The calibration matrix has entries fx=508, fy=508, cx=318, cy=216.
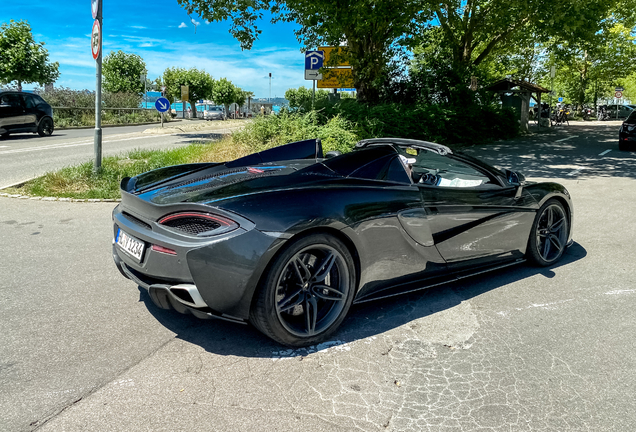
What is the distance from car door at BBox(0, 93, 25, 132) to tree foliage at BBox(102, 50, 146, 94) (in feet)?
160

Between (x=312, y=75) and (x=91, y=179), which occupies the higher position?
(x=312, y=75)

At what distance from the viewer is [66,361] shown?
2961 millimetres

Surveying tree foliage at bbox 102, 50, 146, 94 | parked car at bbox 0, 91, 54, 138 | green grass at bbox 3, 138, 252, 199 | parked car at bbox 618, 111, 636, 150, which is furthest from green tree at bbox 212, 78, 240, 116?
green grass at bbox 3, 138, 252, 199

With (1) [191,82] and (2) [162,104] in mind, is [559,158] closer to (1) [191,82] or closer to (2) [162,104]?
(2) [162,104]

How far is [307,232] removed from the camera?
304 centimetres

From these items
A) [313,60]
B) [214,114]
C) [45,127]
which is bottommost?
[45,127]

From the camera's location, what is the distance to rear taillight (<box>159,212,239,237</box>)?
2875mm

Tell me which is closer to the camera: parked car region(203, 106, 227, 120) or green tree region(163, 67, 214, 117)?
parked car region(203, 106, 227, 120)

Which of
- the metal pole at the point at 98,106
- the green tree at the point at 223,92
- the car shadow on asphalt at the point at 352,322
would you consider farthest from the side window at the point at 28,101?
the green tree at the point at 223,92

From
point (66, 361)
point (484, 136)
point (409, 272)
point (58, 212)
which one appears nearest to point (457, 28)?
point (484, 136)

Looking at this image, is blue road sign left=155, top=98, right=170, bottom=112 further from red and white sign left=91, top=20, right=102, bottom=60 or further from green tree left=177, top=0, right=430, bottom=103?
red and white sign left=91, top=20, right=102, bottom=60

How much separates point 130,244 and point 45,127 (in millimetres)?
21050

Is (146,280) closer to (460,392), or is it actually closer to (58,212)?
(460,392)

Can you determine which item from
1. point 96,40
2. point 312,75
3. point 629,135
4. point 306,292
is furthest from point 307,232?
point 629,135
